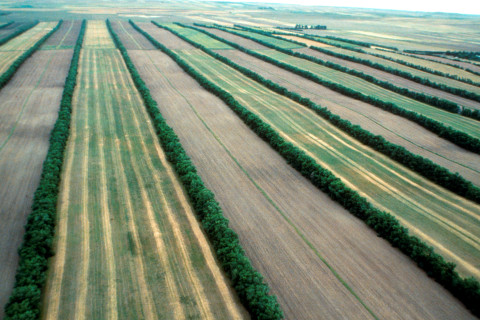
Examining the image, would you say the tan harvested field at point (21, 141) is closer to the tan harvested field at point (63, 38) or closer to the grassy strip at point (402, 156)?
the tan harvested field at point (63, 38)

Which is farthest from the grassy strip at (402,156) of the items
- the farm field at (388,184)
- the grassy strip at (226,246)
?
the grassy strip at (226,246)

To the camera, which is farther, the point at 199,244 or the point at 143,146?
the point at 143,146

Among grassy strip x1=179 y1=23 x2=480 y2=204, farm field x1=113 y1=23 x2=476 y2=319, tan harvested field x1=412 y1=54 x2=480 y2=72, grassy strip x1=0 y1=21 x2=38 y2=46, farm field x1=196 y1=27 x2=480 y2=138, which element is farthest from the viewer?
grassy strip x1=0 y1=21 x2=38 y2=46

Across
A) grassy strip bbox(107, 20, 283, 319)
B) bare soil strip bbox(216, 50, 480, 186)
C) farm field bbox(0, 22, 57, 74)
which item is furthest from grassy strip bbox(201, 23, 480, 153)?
farm field bbox(0, 22, 57, 74)

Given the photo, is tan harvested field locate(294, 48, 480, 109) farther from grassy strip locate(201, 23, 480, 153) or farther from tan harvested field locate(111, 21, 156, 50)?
tan harvested field locate(111, 21, 156, 50)

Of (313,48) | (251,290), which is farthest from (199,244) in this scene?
(313,48)

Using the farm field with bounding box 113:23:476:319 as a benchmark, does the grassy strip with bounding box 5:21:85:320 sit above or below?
above

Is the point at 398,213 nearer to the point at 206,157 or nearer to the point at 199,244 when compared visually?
the point at 199,244

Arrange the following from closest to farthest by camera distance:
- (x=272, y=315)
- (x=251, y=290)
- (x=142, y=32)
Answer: (x=272, y=315) < (x=251, y=290) < (x=142, y=32)
